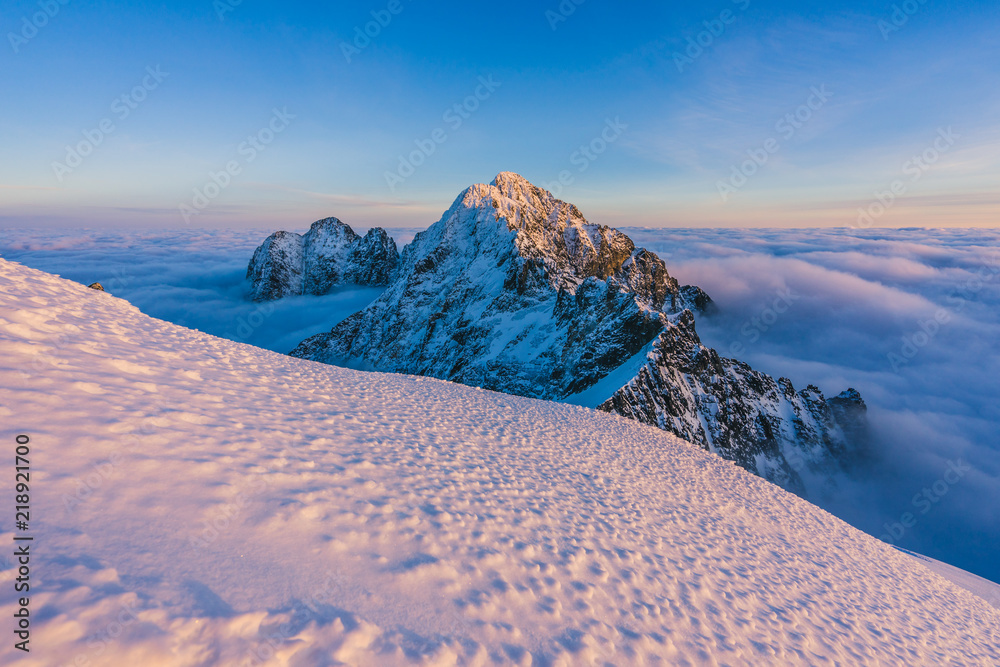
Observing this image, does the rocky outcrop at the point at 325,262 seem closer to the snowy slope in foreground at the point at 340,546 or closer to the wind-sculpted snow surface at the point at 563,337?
the wind-sculpted snow surface at the point at 563,337

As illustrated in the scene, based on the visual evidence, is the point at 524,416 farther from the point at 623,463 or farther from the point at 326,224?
the point at 326,224

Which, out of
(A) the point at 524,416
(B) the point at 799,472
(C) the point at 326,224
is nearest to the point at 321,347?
(C) the point at 326,224

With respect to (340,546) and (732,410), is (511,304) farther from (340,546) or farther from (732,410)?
(340,546)

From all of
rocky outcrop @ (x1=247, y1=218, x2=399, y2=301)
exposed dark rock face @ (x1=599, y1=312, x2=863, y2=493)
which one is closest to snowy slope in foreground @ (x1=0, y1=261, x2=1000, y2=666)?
exposed dark rock face @ (x1=599, y1=312, x2=863, y2=493)

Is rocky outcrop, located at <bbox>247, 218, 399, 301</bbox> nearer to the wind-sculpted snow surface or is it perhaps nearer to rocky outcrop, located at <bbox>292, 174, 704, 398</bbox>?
rocky outcrop, located at <bbox>292, 174, 704, 398</bbox>

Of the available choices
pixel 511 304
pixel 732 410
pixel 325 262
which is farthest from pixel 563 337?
pixel 325 262

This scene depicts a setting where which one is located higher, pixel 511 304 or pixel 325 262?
pixel 325 262
